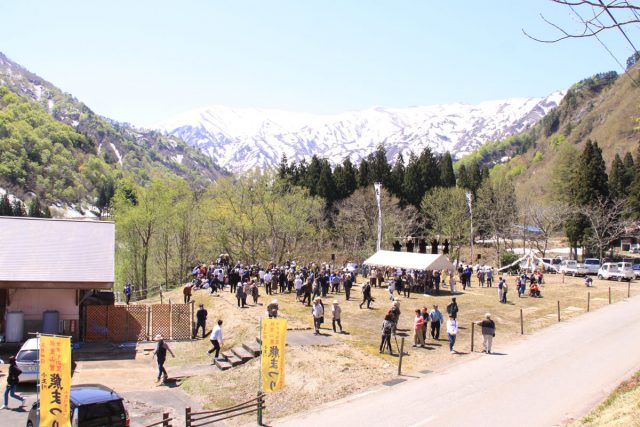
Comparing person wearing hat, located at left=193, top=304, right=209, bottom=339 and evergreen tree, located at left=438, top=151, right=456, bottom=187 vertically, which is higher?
evergreen tree, located at left=438, top=151, right=456, bottom=187

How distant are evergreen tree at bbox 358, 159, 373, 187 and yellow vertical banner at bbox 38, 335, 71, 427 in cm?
5951

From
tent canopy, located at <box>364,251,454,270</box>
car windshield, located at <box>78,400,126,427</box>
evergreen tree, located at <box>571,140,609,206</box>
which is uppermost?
evergreen tree, located at <box>571,140,609,206</box>

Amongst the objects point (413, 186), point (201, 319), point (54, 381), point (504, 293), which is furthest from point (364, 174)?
point (54, 381)

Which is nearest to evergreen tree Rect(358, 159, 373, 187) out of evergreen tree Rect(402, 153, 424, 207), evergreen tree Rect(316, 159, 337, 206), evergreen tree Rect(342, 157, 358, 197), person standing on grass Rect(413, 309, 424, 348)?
evergreen tree Rect(342, 157, 358, 197)

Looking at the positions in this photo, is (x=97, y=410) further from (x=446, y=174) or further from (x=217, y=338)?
(x=446, y=174)

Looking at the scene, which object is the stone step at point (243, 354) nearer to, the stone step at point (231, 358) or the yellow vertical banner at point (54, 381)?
the stone step at point (231, 358)

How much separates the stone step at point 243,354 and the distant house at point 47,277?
6.18 metres

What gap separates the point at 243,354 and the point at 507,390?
8813mm

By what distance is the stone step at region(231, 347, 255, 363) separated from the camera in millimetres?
18562

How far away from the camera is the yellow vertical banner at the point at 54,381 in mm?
11156

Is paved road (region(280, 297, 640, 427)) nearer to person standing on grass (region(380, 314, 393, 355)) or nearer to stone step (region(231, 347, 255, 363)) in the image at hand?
person standing on grass (region(380, 314, 393, 355))

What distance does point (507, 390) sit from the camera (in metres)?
14.5

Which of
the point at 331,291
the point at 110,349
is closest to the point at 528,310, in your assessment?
the point at 331,291

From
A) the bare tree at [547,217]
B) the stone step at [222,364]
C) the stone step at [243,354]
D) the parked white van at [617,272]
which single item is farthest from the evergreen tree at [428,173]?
the stone step at [222,364]
